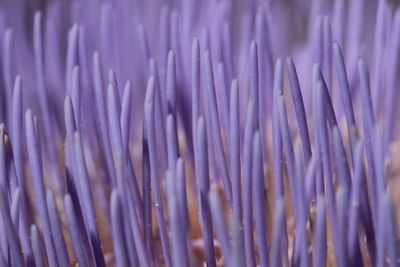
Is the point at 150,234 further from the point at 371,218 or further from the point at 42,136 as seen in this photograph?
the point at 42,136

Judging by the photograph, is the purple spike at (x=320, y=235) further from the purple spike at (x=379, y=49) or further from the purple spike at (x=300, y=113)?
the purple spike at (x=379, y=49)

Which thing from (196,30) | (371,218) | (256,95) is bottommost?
(371,218)

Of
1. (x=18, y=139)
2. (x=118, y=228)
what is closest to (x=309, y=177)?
(x=118, y=228)

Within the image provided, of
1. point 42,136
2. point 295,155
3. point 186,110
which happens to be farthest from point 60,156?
point 295,155

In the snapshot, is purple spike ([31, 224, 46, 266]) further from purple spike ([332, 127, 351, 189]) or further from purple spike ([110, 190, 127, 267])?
purple spike ([332, 127, 351, 189])

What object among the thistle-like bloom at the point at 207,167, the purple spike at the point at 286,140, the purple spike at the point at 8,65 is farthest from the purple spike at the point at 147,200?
the purple spike at the point at 8,65

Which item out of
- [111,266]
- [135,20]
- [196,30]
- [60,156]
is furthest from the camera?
[135,20]

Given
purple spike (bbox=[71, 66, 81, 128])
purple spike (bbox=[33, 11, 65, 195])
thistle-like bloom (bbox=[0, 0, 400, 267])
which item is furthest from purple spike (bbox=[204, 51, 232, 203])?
purple spike (bbox=[33, 11, 65, 195])

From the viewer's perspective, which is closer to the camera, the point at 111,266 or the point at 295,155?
the point at 295,155
